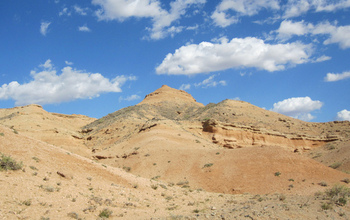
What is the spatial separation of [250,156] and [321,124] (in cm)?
3615

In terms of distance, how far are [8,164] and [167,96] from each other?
61.1m

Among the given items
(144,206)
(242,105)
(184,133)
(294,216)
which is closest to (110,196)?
(144,206)

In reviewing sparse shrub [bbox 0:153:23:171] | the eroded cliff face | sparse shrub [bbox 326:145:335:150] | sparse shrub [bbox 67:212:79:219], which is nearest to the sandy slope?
sparse shrub [bbox 67:212:79:219]

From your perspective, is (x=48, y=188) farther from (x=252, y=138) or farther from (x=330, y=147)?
(x=330, y=147)

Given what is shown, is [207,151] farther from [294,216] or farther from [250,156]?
[294,216]

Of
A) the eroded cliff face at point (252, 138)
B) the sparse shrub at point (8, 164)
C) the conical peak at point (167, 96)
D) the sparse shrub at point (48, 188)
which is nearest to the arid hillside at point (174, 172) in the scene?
the sparse shrub at point (48, 188)

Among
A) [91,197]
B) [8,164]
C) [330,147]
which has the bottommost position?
[91,197]

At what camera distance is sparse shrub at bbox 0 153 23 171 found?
1113 cm

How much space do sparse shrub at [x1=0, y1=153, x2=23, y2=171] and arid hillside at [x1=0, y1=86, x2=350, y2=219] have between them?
0.95ft

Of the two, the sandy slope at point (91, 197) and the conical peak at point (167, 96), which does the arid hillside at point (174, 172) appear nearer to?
the sandy slope at point (91, 197)

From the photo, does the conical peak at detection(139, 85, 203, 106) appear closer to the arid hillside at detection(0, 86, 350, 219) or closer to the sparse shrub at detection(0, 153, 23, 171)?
the arid hillside at detection(0, 86, 350, 219)

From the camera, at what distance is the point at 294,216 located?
32.8ft

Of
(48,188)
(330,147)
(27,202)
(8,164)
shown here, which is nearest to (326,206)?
(48,188)

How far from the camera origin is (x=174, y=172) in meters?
23.7
